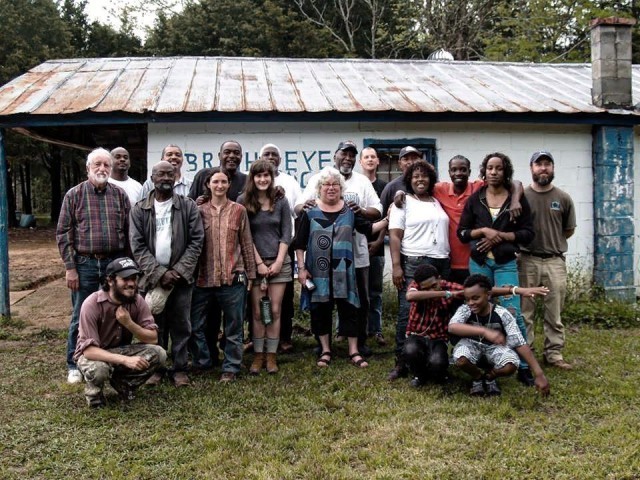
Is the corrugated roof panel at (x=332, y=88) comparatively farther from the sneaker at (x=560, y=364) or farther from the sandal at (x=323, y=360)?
the sneaker at (x=560, y=364)

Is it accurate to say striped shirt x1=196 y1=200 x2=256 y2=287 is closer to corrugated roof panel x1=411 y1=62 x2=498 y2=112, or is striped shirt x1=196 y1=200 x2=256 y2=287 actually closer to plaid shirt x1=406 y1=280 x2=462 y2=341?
plaid shirt x1=406 y1=280 x2=462 y2=341

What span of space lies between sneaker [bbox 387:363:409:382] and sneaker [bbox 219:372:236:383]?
4.16 ft

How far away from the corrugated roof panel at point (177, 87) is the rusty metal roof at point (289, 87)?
13mm

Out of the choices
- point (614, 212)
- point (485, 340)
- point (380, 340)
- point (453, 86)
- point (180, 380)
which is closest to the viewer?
point (485, 340)

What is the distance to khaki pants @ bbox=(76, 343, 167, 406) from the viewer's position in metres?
4.29

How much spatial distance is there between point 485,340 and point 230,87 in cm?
544

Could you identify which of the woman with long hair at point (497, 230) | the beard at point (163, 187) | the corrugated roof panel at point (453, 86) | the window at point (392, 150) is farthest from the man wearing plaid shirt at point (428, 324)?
the corrugated roof panel at point (453, 86)

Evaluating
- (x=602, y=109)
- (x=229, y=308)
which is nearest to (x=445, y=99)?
(x=602, y=109)

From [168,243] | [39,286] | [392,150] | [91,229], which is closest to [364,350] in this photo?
[168,243]

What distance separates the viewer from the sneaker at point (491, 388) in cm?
452

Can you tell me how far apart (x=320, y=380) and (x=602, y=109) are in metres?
5.75

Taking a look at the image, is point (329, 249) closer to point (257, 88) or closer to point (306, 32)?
point (257, 88)

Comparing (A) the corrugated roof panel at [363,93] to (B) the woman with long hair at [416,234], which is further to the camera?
(A) the corrugated roof panel at [363,93]

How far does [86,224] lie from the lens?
496 cm
